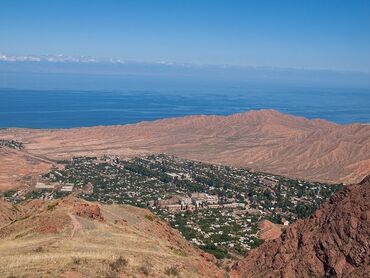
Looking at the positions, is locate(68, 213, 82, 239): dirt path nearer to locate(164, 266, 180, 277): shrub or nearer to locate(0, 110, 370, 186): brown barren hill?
locate(164, 266, 180, 277): shrub

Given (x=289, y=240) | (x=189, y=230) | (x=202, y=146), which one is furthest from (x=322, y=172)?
(x=289, y=240)

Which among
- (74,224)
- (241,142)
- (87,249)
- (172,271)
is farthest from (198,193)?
(172,271)

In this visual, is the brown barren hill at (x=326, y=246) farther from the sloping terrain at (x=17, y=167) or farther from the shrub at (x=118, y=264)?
the sloping terrain at (x=17, y=167)

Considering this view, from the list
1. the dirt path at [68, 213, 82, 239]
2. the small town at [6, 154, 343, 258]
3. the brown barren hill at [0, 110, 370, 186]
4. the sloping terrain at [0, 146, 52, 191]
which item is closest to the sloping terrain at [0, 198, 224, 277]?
the dirt path at [68, 213, 82, 239]

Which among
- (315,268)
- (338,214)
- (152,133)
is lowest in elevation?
(152,133)

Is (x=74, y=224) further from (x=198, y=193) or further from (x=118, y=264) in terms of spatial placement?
(x=198, y=193)

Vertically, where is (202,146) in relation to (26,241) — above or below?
below

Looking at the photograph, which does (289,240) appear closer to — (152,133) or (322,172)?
(322,172)
